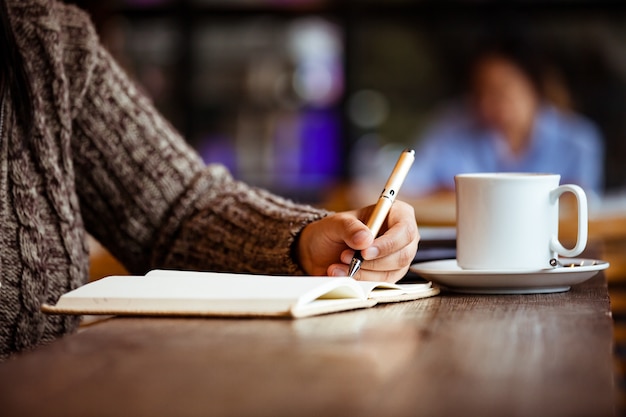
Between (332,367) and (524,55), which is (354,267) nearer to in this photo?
(332,367)

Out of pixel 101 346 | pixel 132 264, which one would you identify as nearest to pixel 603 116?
pixel 132 264

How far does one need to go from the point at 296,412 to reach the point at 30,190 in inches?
29.2

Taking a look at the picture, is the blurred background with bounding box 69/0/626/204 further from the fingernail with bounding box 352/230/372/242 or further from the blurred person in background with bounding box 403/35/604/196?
the fingernail with bounding box 352/230/372/242

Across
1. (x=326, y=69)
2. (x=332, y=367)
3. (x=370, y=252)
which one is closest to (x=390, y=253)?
(x=370, y=252)

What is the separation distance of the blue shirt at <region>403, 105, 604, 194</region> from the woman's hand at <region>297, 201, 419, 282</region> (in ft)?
11.1

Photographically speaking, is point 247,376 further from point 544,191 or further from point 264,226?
point 264,226

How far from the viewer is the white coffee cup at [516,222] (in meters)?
0.89

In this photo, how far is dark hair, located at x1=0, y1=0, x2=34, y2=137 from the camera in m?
1.11

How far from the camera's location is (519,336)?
0.63m

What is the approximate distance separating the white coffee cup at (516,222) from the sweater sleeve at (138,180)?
34cm

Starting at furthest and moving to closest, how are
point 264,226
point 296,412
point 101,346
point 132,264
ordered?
1. point 132,264
2. point 264,226
3. point 101,346
4. point 296,412

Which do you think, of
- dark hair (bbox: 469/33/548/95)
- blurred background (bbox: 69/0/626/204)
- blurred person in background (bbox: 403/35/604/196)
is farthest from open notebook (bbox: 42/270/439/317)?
dark hair (bbox: 469/33/548/95)

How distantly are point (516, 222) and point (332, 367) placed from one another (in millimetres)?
409

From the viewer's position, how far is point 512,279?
0.85 metres
